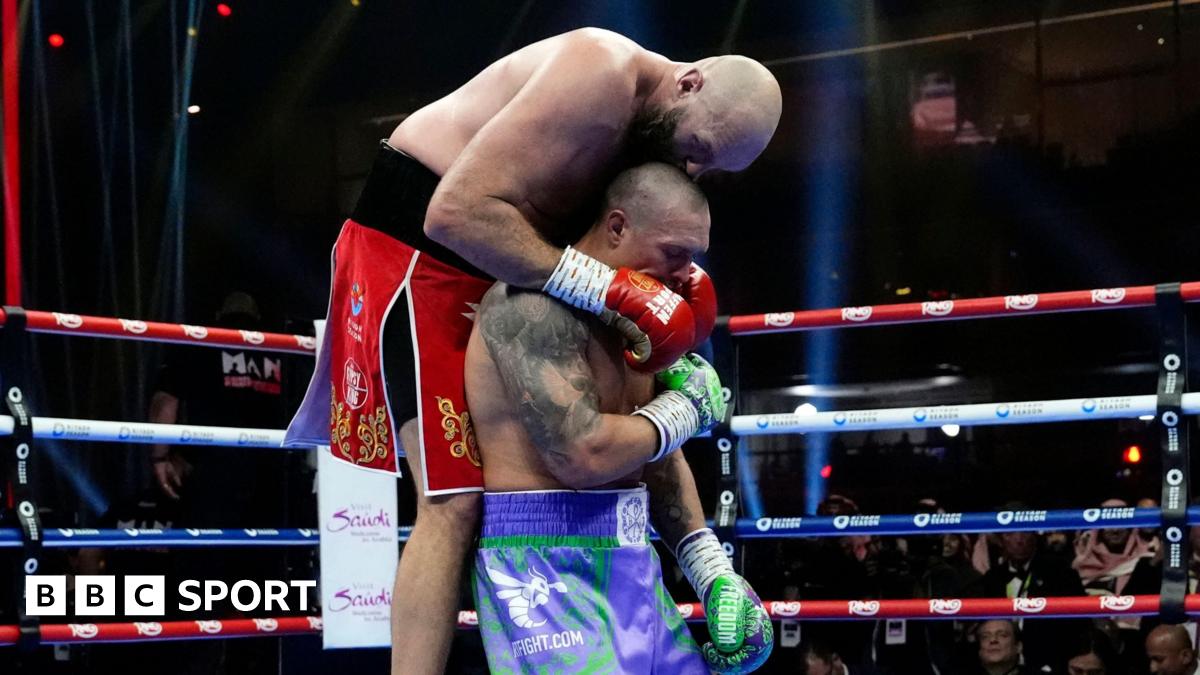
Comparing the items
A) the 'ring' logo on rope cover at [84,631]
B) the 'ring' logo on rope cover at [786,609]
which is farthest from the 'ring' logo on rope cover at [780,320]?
the 'ring' logo on rope cover at [84,631]

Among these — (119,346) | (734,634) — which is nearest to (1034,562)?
(734,634)

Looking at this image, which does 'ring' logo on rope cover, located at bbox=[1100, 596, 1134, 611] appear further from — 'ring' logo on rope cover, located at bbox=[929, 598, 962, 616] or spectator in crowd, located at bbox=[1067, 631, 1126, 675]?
spectator in crowd, located at bbox=[1067, 631, 1126, 675]

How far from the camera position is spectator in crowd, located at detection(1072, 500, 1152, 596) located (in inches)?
186

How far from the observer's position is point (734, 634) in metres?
1.74

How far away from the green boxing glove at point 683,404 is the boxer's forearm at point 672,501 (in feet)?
0.39

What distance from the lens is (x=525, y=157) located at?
1.72m

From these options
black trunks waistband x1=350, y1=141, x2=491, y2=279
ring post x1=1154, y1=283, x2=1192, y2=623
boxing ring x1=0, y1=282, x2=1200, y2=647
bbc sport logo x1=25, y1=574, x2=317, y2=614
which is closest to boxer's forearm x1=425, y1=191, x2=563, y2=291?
black trunks waistband x1=350, y1=141, x2=491, y2=279

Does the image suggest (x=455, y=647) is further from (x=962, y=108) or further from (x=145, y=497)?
(x=962, y=108)

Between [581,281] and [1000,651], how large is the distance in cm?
286

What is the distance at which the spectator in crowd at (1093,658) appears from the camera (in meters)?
4.05

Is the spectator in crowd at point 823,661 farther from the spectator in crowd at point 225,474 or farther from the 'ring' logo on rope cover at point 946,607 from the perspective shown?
the spectator in crowd at point 225,474

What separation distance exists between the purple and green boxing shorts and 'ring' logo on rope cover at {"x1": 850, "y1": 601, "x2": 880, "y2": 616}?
1.10 m

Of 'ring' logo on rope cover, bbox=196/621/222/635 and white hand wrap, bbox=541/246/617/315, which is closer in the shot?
white hand wrap, bbox=541/246/617/315

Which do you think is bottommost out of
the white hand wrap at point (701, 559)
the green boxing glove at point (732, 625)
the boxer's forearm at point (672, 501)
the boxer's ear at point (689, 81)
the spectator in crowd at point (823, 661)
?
the spectator in crowd at point (823, 661)
